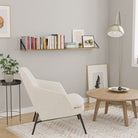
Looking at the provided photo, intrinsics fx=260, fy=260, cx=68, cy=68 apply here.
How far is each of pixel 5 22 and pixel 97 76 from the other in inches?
86.9

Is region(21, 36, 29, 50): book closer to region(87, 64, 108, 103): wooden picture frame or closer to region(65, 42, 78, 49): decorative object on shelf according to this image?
region(65, 42, 78, 49): decorative object on shelf

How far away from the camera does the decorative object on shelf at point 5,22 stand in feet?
13.6

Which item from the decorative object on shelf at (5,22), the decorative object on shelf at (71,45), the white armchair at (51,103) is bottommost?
the white armchair at (51,103)

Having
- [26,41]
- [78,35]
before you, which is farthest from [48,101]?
[78,35]

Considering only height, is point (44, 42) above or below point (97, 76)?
above

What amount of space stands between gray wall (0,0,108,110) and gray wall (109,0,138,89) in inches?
6.3

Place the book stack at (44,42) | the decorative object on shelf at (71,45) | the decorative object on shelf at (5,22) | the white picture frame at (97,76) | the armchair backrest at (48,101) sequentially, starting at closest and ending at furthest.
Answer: the armchair backrest at (48,101) < the decorative object on shelf at (5,22) < the book stack at (44,42) < the decorative object on shelf at (71,45) < the white picture frame at (97,76)

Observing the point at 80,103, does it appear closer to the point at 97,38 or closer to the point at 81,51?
the point at 81,51

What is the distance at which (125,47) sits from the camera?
17.0 ft

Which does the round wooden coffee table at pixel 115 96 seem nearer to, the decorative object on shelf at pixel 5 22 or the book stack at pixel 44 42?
the book stack at pixel 44 42

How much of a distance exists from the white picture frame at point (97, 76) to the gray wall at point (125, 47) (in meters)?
0.18

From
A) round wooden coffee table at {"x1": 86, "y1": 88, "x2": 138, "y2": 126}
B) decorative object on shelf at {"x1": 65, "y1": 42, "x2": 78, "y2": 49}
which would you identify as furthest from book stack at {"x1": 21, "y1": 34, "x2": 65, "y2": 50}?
round wooden coffee table at {"x1": 86, "y1": 88, "x2": 138, "y2": 126}

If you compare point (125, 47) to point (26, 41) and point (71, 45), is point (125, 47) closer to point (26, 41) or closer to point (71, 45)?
point (71, 45)

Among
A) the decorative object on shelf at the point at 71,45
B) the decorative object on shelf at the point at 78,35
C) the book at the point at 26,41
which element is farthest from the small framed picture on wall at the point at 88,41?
the book at the point at 26,41
